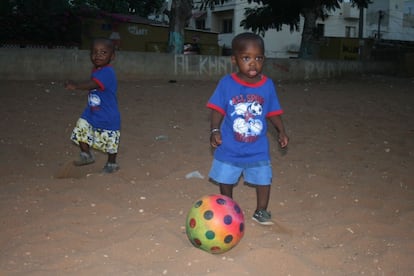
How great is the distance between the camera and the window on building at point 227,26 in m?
39.3

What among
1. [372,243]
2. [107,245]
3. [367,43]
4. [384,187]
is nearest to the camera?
[107,245]

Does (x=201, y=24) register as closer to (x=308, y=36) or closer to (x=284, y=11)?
(x=284, y=11)

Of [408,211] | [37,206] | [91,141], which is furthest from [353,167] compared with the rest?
[37,206]

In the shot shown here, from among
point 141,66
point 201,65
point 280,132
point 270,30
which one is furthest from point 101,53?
point 270,30

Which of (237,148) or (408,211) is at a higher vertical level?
(237,148)

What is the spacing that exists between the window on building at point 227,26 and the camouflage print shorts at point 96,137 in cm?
3539

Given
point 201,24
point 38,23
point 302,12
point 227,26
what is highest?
point 201,24

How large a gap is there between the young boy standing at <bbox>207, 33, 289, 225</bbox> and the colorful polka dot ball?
50 cm

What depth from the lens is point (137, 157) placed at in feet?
17.9

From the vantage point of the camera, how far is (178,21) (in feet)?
42.6

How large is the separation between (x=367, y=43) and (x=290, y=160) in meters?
18.7

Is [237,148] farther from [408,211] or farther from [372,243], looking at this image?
[408,211]

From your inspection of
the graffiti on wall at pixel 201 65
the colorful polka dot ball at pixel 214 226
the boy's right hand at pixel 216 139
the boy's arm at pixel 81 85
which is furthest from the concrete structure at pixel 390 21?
the colorful polka dot ball at pixel 214 226

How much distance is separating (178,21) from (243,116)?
10.2m
